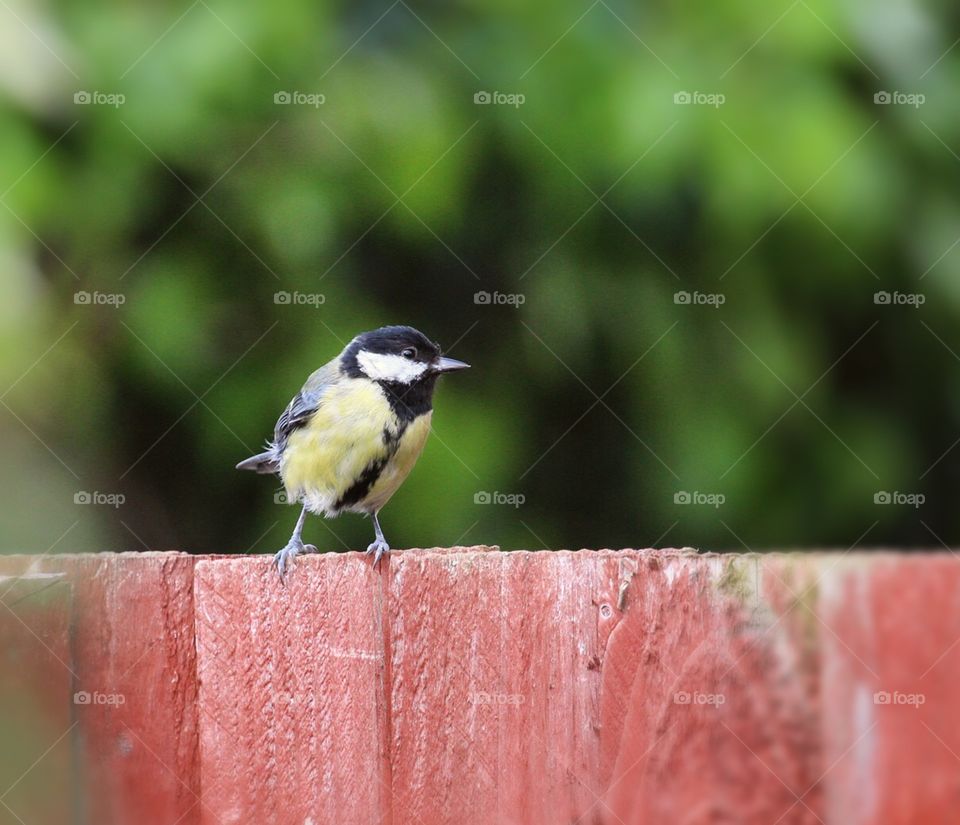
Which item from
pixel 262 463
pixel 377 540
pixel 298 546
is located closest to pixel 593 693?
pixel 298 546

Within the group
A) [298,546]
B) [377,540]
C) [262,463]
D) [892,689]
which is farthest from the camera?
[262,463]

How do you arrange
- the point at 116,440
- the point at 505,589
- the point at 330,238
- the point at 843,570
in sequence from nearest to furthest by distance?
the point at 843,570 < the point at 505,589 < the point at 330,238 < the point at 116,440

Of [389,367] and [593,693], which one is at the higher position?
[389,367]

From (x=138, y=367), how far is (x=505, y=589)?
1930 mm

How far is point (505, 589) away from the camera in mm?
1759

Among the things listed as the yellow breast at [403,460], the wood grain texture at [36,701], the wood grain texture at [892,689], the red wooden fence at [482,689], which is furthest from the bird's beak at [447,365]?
the wood grain texture at [892,689]

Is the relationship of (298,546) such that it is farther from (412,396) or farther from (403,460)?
(412,396)

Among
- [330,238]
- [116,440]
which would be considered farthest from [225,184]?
[116,440]

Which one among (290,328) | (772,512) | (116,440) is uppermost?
(290,328)

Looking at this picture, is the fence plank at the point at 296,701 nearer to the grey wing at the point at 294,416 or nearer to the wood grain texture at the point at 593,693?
the wood grain texture at the point at 593,693

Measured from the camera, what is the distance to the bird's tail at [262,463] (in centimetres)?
354

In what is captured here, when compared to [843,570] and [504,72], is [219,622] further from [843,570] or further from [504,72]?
[504,72]

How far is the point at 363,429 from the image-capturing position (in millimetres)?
3418

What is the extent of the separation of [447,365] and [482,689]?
177 centimetres
